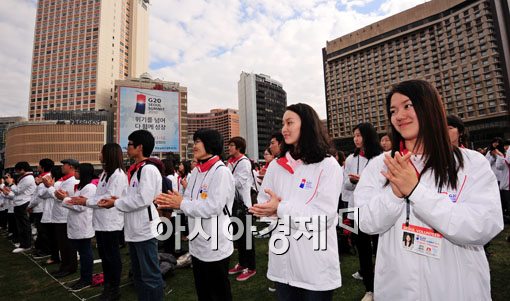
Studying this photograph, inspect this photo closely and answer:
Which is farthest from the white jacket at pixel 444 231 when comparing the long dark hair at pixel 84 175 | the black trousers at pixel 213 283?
the long dark hair at pixel 84 175

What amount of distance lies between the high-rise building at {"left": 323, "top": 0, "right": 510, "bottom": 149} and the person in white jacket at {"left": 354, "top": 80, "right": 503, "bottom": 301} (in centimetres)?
5319

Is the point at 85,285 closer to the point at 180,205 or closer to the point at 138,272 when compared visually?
the point at 138,272

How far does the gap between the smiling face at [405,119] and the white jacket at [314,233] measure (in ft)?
2.13

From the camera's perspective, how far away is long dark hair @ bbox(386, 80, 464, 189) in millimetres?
1330

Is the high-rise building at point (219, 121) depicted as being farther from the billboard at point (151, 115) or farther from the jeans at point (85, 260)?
the jeans at point (85, 260)

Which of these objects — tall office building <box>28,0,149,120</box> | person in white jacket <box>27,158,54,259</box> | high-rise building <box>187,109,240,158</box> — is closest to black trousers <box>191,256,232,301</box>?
person in white jacket <box>27,158,54,259</box>

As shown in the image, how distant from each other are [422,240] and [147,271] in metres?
2.89

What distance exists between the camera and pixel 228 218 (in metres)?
2.87

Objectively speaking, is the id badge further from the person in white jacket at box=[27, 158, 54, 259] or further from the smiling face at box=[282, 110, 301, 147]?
the person in white jacket at box=[27, 158, 54, 259]

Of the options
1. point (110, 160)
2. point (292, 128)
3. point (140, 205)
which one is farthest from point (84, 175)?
point (292, 128)

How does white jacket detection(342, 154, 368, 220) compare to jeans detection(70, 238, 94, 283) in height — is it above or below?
above

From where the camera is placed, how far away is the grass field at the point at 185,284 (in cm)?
370

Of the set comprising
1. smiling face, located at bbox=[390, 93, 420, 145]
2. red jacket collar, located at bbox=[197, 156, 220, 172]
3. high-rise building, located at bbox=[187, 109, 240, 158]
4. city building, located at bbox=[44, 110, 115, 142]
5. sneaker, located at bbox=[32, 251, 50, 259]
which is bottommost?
sneaker, located at bbox=[32, 251, 50, 259]

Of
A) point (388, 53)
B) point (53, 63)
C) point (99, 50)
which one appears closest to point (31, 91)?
point (53, 63)
